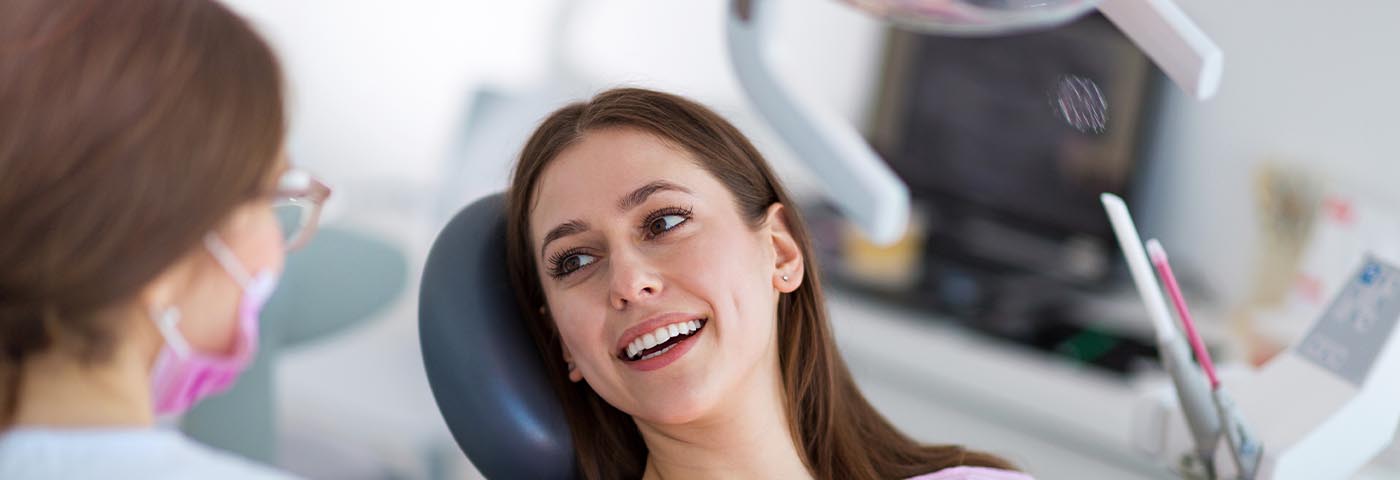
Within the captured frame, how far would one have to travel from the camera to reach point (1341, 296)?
1.32 metres

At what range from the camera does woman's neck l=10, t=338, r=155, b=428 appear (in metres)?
0.86

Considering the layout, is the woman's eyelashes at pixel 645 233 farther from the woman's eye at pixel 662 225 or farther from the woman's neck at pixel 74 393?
the woman's neck at pixel 74 393

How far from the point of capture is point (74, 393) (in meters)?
0.86

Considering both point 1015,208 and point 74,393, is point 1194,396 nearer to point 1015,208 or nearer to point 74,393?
point 74,393

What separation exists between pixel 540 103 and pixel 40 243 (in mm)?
1713

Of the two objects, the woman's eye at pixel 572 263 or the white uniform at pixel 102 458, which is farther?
the woman's eye at pixel 572 263

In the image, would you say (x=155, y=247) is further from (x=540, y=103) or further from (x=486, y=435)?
(x=540, y=103)

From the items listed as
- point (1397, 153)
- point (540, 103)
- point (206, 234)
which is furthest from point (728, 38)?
point (1397, 153)

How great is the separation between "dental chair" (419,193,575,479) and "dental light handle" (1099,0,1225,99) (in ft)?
2.05

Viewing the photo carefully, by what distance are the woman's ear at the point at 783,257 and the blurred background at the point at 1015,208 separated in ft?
2.06

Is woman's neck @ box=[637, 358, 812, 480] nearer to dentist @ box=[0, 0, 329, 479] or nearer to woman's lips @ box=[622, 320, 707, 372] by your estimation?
woman's lips @ box=[622, 320, 707, 372]

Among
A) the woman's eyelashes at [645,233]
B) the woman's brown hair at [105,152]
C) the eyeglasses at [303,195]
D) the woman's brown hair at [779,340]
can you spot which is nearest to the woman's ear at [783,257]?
the woman's brown hair at [779,340]

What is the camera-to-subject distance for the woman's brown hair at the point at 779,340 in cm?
134

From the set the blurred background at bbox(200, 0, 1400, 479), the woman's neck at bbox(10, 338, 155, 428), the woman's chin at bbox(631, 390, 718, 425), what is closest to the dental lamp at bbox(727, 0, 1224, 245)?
the woman's chin at bbox(631, 390, 718, 425)
